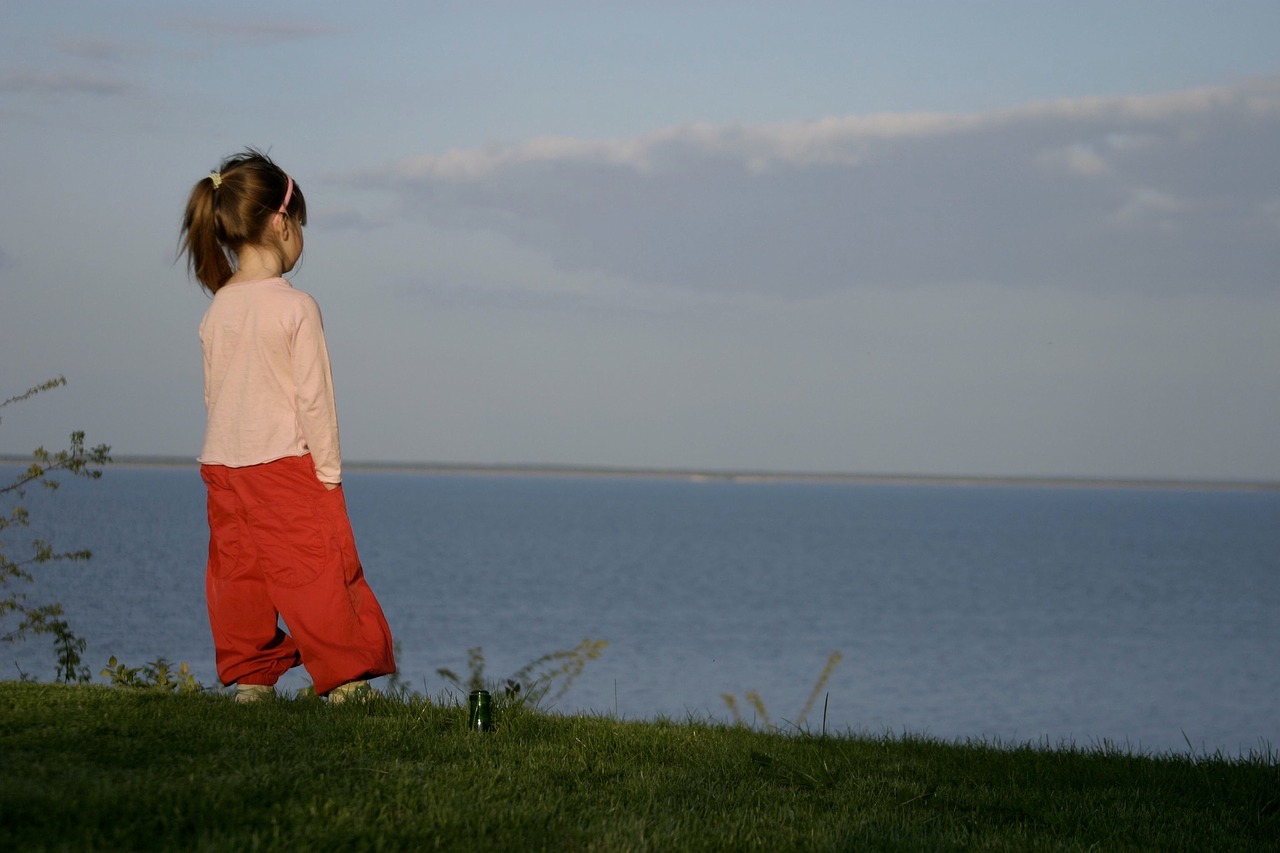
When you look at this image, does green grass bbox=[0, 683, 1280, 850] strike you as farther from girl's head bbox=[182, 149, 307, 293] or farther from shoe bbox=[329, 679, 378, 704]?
girl's head bbox=[182, 149, 307, 293]

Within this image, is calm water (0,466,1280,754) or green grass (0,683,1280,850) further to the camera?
calm water (0,466,1280,754)

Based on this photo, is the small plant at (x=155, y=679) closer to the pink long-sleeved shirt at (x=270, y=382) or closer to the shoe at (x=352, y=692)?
the shoe at (x=352, y=692)

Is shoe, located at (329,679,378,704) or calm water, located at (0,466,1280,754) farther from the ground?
shoe, located at (329,679,378,704)

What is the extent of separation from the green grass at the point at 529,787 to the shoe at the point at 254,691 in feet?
0.31

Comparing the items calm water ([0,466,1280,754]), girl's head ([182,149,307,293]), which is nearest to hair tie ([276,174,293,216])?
girl's head ([182,149,307,293])

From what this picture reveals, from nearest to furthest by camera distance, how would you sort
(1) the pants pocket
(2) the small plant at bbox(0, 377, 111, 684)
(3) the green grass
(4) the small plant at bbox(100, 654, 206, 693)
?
(3) the green grass, (1) the pants pocket, (4) the small plant at bbox(100, 654, 206, 693), (2) the small plant at bbox(0, 377, 111, 684)

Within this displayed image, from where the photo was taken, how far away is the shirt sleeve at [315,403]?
5023mm

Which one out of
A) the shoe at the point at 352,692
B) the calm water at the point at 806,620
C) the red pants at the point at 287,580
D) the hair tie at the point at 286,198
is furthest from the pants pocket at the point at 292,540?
the calm water at the point at 806,620

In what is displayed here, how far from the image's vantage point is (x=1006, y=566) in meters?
63.0

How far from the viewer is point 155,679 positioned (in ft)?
19.1

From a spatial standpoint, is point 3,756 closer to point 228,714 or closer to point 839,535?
point 228,714

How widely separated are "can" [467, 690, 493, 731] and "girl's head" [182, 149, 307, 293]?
2.03m

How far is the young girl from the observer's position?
16.5 feet

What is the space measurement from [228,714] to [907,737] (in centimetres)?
327
